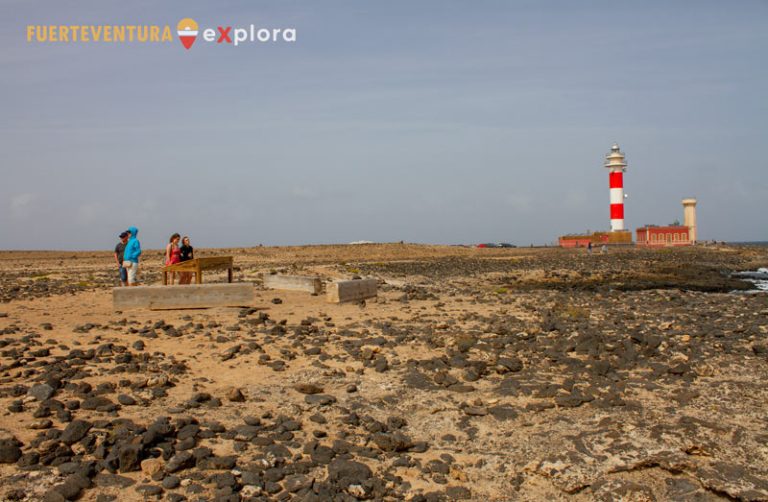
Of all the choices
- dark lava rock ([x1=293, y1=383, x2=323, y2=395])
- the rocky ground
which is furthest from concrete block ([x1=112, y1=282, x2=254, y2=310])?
dark lava rock ([x1=293, y1=383, x2=323, y2=395])

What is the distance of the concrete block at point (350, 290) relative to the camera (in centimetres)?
1584

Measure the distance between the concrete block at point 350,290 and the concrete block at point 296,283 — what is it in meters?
1.46

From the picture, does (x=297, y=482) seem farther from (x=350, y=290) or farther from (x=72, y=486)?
(x=350, y=290)

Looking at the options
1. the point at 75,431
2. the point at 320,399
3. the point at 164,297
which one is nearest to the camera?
the point at 75,431

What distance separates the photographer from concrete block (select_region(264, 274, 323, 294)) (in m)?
17.9

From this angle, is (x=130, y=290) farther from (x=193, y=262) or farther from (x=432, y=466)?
(x=432, y=466)

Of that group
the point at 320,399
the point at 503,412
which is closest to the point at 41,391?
the point at 320,399

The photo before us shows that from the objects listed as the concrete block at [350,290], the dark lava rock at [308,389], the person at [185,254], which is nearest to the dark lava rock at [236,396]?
the dark lava rock at [308,389]

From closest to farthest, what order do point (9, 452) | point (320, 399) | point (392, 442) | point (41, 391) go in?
point (9, 452) → point (392, 442) → point (41, 391) → point (320, 399)

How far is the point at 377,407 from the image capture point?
854 cm

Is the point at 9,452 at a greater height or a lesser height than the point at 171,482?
greater

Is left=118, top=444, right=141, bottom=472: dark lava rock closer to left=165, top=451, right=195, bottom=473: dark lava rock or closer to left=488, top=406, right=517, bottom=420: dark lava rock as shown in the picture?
left=165, top=451, right=195, bottom=473: dark lava rock

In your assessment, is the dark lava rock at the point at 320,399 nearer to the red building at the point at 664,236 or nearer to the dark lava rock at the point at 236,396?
the dark lava rock at the point at 236,396

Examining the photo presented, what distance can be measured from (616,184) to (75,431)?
80556mm
